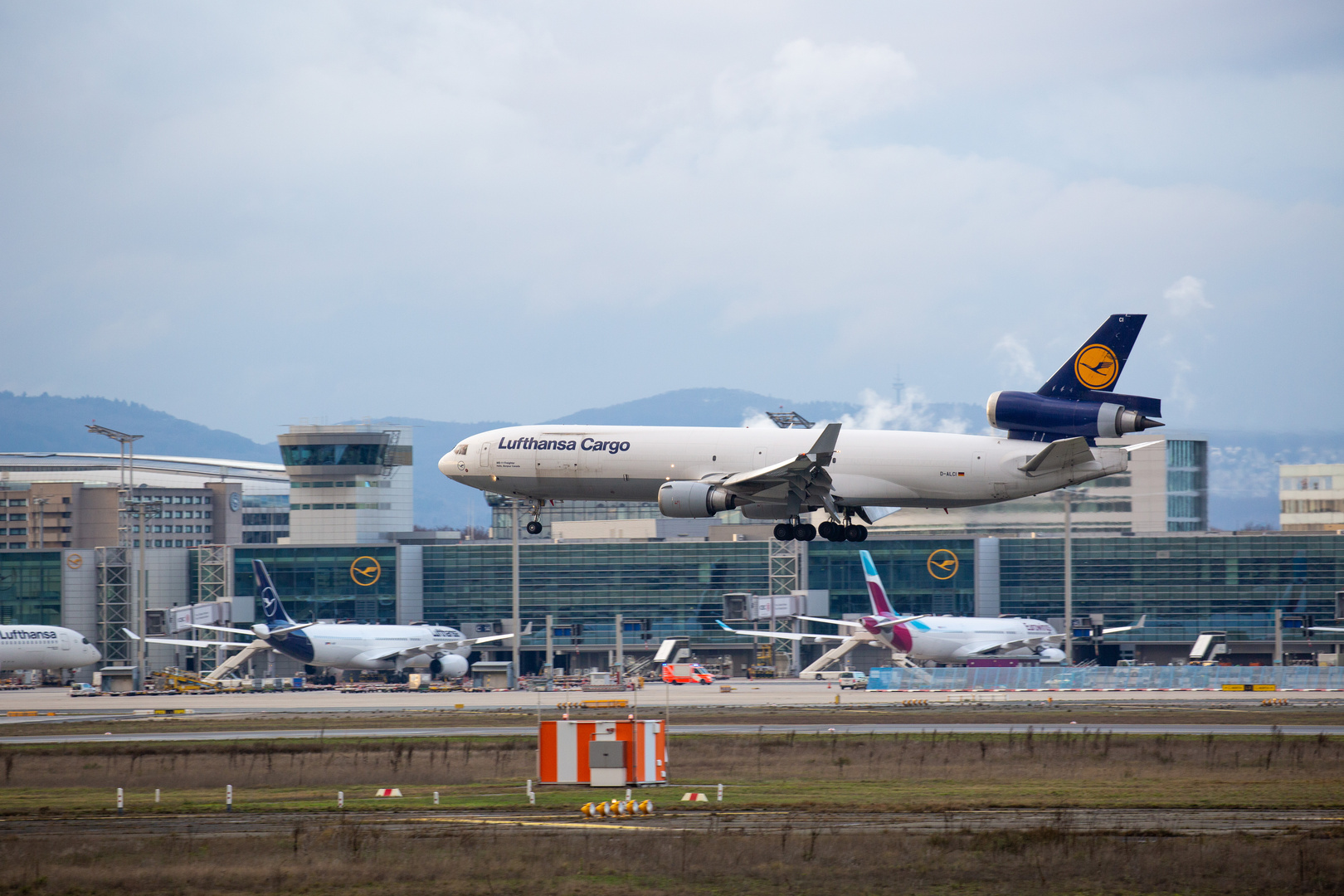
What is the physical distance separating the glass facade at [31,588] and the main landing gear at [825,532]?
132 m

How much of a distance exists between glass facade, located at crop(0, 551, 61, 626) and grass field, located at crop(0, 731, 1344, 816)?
386 feet

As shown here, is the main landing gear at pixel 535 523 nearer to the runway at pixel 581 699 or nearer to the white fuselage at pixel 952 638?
the runway at pixel 581 699

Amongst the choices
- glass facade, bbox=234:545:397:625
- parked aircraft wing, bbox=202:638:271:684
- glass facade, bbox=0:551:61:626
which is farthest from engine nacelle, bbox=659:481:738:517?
glass facade, bbox=0:551:61:626

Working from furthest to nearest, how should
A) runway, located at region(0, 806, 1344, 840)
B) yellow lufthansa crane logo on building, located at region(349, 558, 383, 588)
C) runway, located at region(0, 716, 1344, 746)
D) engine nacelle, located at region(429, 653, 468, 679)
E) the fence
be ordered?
yellow lufthansa crane logo on building, located at region(349, 558, 383, 588) < engine nacelle, located at region(429, 653, 468, 679) < the fence < runway, located at region(0, 716, 1344, 746) < runway, located at region(0, 806, 1344, 840)

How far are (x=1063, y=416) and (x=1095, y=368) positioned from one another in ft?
8.96

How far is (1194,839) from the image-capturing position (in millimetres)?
34375

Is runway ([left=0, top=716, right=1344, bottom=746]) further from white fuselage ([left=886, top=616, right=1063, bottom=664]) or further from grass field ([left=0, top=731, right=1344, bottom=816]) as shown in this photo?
white fuselage ([left=886, top=616, right=1063, bottom=664])

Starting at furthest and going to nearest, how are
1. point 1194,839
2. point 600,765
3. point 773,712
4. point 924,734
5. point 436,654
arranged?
point 436,654
point 773,712
point 924,734
point 600,765
point 1194,839

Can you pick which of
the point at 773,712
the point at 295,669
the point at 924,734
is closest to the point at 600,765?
the point at 924,734

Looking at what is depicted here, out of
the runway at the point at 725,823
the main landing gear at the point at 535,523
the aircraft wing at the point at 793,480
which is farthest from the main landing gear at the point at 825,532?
the runway at the point at 725,823

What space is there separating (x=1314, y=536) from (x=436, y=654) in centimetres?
10155

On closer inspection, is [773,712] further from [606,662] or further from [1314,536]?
[1314,536]

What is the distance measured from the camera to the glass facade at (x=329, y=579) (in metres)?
183

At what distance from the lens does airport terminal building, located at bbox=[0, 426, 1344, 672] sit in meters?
168
